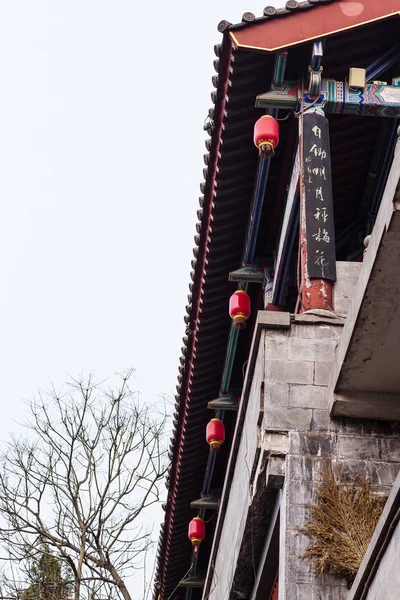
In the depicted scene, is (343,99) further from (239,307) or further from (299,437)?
(299,437)

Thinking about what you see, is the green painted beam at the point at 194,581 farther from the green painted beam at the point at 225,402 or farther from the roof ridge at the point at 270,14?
the roof ridge at the point at 270,14

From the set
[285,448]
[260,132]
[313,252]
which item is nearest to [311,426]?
[285,448]

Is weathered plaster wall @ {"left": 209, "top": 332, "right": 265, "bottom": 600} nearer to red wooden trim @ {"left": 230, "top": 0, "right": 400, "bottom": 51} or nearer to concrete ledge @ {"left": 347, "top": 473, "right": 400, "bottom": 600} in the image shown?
concrete ledge @ {"left": 347, "top": 473, "right": 400, "bottom": 600}

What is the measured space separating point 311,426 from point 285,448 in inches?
9.5

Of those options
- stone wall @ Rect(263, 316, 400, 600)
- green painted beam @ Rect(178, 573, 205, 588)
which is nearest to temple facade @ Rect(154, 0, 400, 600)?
stone wall @ Rect(263, 316, 400, 600)

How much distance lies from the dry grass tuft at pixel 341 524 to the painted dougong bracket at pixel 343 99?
3707mm

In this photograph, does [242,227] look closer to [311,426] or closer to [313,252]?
[313,252]

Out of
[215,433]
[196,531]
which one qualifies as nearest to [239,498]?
[215,433]

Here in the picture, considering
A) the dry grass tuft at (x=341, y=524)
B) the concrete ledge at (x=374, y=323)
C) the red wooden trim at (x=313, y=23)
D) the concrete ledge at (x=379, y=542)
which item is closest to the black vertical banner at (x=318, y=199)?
the red wooden trim at (x=313, y=23)

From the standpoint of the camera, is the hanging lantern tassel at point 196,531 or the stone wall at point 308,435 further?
the hanging lantern tassel at point 196,531

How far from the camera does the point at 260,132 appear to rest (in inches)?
362

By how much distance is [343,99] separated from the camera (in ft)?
30.5

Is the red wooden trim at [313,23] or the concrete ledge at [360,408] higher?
the red wooden trim at [313,23]

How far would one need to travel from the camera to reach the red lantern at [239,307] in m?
10.4
